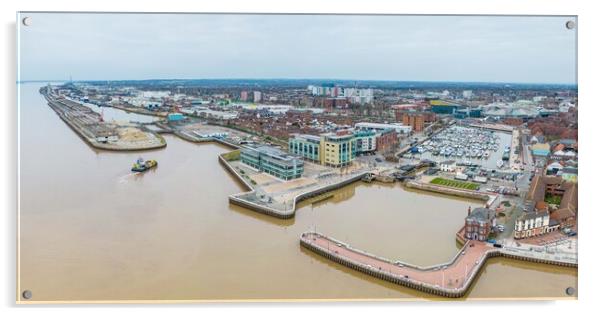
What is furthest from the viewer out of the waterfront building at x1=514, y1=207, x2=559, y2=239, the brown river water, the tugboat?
the tugboat

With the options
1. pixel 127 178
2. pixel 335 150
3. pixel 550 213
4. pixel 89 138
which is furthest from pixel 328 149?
pixel 89 138

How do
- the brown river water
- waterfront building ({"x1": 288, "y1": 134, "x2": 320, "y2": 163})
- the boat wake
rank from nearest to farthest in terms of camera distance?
the brown river water
the boat wake
waterfront building ({"x1": 288, "y1": 134, "x2": 320, "y2": 163})

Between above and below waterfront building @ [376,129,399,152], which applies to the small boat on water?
below

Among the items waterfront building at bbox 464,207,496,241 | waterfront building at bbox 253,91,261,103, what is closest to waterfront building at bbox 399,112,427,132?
waterfront building at bbox 253,91,261,103

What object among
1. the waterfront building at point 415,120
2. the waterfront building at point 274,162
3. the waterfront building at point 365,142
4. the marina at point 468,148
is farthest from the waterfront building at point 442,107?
the waterfront building at point 274,162

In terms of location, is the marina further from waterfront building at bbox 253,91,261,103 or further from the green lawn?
waterfront building at bbox 253,91,261,103

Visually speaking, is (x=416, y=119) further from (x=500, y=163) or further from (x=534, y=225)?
(x=534, y=225)
